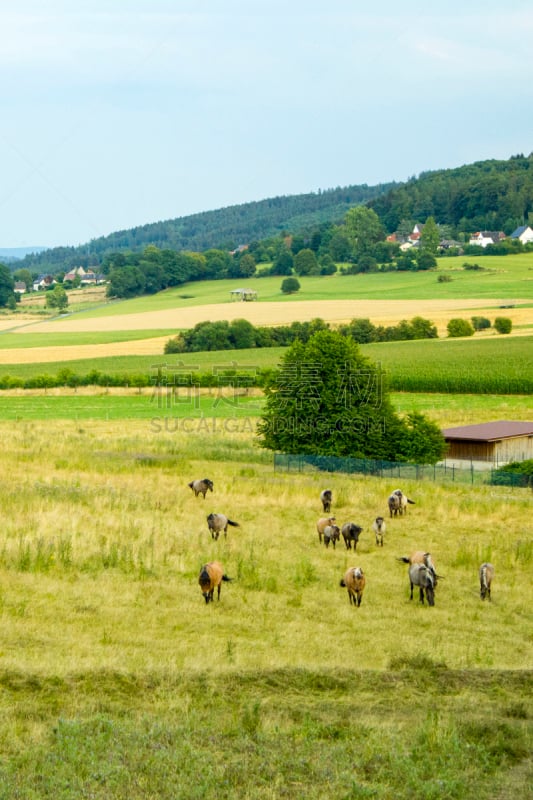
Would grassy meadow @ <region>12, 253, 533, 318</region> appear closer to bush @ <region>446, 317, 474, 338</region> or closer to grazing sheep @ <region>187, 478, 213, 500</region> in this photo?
bush @ <region>446, 317, 474, 338</region>

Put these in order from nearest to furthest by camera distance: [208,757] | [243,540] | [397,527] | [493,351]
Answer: [208,757], [243,540], [397,527], [493,351]

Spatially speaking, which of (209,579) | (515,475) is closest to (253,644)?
(209,579)

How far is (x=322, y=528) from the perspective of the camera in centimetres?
2992

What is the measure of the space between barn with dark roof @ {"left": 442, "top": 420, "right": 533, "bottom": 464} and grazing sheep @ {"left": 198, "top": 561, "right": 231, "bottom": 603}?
86.4 feet

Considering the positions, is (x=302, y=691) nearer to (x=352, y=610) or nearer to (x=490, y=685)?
(x=490, y=685)

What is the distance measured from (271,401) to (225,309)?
94184 mm

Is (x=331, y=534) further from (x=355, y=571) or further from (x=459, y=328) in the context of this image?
(x=459, y=328)

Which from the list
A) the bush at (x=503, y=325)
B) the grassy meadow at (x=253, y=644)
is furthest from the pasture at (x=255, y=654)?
the bush at (x=503, y=325)

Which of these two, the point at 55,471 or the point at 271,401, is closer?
the point at 55,471

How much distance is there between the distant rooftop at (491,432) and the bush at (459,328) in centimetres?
5853

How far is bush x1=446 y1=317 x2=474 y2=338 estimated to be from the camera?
110m

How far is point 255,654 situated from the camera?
1914 cm

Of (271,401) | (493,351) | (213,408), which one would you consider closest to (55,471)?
(271,401)

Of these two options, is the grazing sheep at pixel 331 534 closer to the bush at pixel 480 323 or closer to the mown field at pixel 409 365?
the mown field at pixel 409 365
